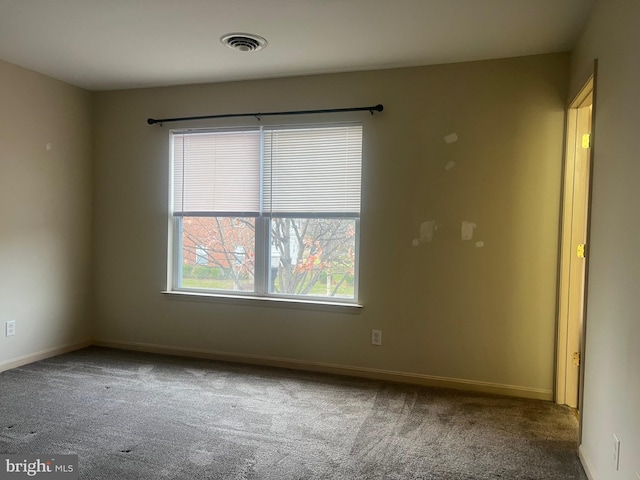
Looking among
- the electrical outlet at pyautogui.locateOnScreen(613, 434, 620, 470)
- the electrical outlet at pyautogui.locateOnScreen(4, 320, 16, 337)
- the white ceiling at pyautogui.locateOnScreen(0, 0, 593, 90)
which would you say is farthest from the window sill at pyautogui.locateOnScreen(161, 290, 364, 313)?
the electrical outlet at pyautogui.locateOnScreen(613, 434, 620, 470)

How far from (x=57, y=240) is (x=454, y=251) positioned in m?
3.47

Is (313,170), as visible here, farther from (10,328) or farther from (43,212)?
(10,328)

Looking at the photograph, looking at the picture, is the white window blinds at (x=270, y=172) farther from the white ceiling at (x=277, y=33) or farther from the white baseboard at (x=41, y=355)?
the white baseboard at (x=41, y=355)

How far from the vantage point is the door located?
3.07 metres

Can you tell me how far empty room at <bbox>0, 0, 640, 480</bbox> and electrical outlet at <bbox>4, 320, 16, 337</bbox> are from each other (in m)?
0.03

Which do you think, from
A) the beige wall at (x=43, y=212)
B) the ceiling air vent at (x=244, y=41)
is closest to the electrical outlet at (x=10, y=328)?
the beige wall at (x=43, y=212)

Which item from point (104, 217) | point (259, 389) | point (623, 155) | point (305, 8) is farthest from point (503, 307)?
point (104, 217)

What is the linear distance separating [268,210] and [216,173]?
2.00ft

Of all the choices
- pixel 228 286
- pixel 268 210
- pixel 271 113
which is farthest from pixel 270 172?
pixel 228 286

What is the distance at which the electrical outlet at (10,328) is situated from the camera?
12.1 feet

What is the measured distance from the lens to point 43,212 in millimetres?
3963

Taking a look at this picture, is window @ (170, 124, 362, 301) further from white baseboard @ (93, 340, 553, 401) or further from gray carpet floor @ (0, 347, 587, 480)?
gray carpet floor @ (0, 347, 587, 480)

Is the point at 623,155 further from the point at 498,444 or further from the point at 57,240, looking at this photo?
the point at 57,240

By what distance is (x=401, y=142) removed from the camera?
11.5ft
